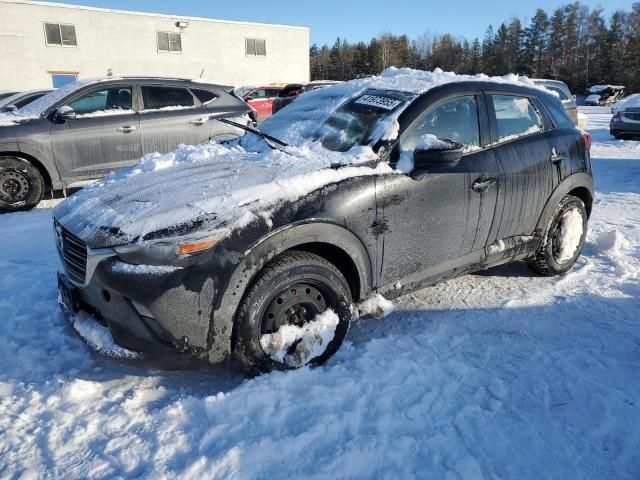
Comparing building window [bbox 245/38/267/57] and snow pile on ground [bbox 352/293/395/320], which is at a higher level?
building window [bbox 245/38/267/57]

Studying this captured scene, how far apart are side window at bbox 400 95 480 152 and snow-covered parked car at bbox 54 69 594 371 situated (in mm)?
11

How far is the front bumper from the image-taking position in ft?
7.84

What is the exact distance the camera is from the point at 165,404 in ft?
8.68

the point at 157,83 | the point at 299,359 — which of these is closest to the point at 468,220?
the point at 299,359

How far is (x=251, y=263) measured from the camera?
254 cm

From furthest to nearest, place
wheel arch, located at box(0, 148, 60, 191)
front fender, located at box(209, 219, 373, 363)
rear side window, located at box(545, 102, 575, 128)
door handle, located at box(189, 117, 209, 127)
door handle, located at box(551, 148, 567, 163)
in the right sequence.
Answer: door handle, located at box(189, 117, 209, 127) < wheel arch, located at box(0, 148, 60, 191) < rear side window, located at box(545, 102, 575, 128) < door handle, located at box(551, 148, 567, 163) < front fender, located at box(209, 219, 373, 363)

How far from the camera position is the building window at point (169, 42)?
90.4 feet

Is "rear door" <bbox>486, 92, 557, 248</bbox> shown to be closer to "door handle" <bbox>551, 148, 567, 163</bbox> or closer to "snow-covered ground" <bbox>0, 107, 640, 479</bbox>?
"door handle" <bbox>551, 148, 567, 163</bbox>

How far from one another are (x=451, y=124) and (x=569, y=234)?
176 cm

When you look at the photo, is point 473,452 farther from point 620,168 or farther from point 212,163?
point 620,168

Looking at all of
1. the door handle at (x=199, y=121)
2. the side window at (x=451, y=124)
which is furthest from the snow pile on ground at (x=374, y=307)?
the door handle at (x=199, y=121)

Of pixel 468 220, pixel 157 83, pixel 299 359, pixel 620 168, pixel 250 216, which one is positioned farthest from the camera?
pixel 620 168

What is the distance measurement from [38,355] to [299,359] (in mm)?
1651

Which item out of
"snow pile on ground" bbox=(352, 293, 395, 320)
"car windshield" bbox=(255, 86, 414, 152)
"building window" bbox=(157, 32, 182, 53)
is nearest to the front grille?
"car windshield" bbox=(255, 86, 414, 152)
